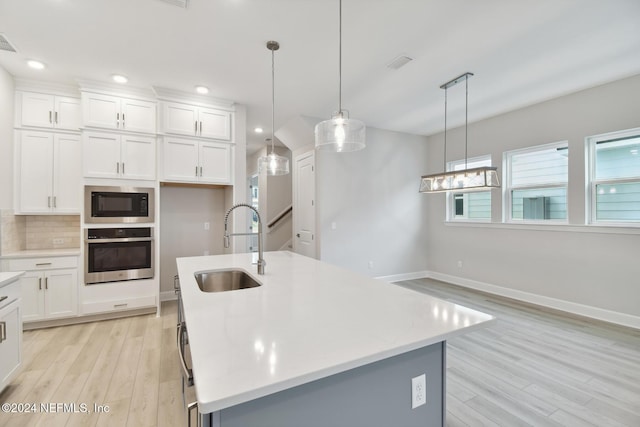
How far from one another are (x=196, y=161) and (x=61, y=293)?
214 centimetres

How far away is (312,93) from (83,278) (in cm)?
358

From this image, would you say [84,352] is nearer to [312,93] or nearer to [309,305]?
[309,305]

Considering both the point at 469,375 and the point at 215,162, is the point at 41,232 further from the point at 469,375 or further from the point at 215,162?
the point at 469,375

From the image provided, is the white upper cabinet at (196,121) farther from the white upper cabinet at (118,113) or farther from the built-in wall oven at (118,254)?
the built-in wall oven at (118,254)

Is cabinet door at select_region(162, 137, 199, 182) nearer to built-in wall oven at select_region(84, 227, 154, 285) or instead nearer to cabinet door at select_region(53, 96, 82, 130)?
built-in wall oven at select_region(84, 227, 154, 285)

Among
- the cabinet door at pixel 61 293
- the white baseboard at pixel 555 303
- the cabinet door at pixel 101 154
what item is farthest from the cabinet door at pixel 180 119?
the white baseboard at pixel 555 303

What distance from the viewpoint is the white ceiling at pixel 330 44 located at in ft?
7.26

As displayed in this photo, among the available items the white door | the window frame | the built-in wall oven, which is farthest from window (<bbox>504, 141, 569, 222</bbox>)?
the built-in wall oven

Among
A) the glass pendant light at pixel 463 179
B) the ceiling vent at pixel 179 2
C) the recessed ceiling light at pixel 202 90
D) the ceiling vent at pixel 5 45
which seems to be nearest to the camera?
the ceiling vent at pixel 179 2

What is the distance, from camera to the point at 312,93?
378 cm

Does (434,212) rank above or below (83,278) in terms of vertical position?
above

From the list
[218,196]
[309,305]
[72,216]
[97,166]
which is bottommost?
[309,305]

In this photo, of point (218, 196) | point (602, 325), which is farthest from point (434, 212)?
point (218, 196)

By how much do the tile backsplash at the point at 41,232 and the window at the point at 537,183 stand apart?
626cm
